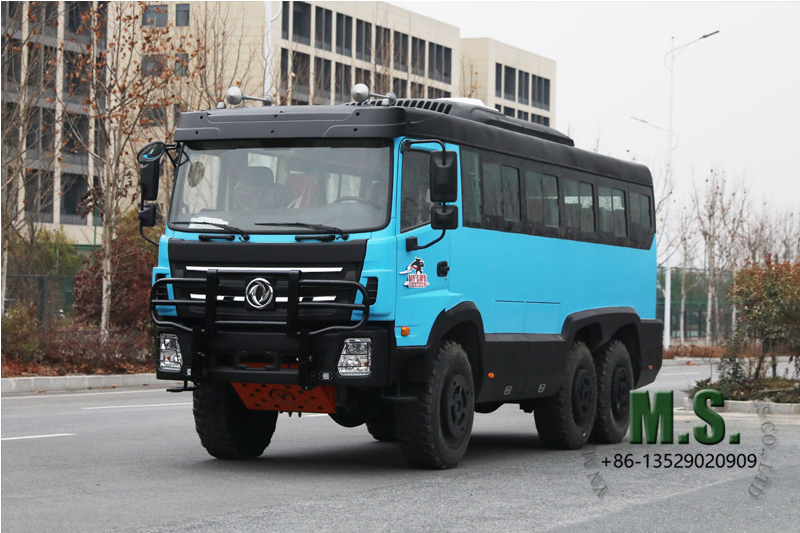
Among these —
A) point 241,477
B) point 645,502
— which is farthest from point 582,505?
point 241,477

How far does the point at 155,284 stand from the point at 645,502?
4519mm

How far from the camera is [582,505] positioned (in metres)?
9.38

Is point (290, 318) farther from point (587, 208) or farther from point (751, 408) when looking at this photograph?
point (751, 408)

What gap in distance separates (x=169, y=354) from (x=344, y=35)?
70578 mm

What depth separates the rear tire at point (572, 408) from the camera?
13.5 meters

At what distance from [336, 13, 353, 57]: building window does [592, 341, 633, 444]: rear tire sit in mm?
66042

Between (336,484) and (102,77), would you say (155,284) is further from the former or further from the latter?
(102,77)

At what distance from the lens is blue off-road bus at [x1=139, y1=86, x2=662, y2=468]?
10.5m

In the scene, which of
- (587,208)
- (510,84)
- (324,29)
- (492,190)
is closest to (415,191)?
(492,190)

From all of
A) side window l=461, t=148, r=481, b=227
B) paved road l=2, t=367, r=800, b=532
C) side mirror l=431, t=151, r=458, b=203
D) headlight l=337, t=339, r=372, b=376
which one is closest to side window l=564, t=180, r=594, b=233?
side window l=461, t=148, r=481, b=227

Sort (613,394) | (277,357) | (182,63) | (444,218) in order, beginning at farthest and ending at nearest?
1. (182,63)
2. (613,394)
3. (444,218)
4. (277,357)

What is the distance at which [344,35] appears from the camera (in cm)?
7994

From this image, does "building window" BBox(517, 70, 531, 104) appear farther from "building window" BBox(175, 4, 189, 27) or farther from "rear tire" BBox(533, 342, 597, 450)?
"rear tire" BBox(533, 342, 597, 450)

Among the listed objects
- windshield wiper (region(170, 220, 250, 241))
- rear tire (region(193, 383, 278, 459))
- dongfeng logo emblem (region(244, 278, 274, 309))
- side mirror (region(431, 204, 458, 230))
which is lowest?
rear tire (region(193, 383, 278, 459))
